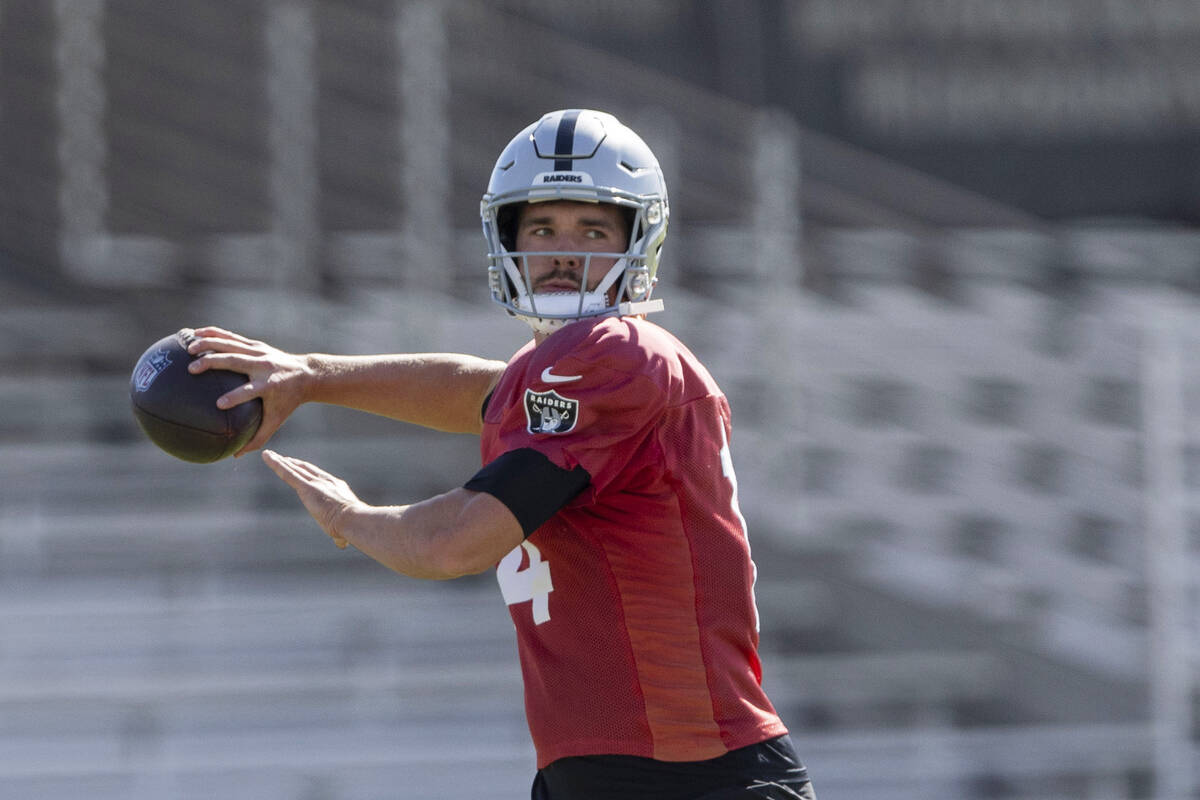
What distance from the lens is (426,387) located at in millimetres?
3006

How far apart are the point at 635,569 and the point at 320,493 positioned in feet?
1.69

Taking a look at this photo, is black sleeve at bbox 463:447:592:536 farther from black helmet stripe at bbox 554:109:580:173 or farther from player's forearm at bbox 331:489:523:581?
black helmet stripe at bbox 554:109:580:173

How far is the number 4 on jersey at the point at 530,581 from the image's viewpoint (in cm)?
240

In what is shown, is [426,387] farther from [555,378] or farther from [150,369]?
[555,378]

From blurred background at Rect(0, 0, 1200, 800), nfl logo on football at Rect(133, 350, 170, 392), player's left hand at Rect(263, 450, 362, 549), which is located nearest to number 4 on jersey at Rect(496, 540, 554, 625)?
player's left hand at Rect(263, 450, 362, 549)

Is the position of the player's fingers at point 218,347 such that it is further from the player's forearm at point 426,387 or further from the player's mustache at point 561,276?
the player's mustache at point 561,276

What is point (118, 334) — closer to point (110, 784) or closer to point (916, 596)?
point (110, 784)

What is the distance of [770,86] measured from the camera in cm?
952

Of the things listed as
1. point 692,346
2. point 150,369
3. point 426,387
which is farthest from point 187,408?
point 692,346

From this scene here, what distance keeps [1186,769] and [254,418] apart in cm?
473

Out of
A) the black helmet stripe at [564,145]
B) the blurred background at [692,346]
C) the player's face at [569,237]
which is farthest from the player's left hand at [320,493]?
the blurred background at [692,346]

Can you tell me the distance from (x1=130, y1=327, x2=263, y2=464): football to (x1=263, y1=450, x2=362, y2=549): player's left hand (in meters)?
0.13

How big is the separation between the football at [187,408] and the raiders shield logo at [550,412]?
621mm

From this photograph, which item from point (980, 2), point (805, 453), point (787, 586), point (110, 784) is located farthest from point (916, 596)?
point (980, 2)
